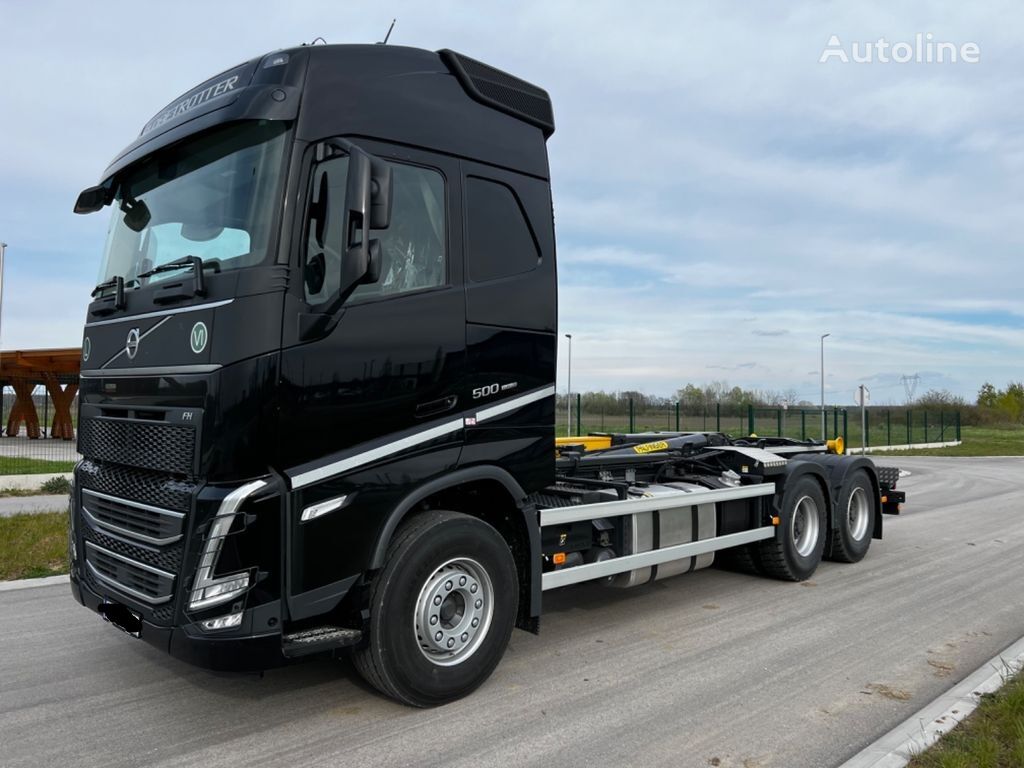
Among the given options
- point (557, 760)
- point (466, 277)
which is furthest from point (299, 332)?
point (557, 760)

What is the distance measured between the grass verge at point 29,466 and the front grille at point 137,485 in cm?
1429

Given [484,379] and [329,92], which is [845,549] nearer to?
[484,379]

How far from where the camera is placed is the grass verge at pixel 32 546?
741 cm

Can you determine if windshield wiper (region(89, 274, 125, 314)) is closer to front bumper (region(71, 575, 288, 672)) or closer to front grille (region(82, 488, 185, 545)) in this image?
front grille (region(82, 488, 185, 545))

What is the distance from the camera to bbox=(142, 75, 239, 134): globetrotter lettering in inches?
162

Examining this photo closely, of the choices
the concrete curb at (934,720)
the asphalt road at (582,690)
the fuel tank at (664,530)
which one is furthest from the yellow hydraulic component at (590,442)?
the concrete curb at (934,720)

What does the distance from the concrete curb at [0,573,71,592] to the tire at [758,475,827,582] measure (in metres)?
6.49

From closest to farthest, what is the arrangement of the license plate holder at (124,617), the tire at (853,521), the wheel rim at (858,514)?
the license plate holder at (124,617), the tire at (853,521), the wheel rim at (858,514)

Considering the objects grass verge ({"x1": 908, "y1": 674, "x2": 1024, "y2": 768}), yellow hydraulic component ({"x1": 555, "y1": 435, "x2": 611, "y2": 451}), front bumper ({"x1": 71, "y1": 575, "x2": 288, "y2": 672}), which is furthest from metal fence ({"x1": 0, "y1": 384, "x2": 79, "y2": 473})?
grass verge ({"x1": 908, "y1": 674, "x2": 1024, "y2": 768})

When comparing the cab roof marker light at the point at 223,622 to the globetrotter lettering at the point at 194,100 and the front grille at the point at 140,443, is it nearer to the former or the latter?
the front grille at the point at 140,443

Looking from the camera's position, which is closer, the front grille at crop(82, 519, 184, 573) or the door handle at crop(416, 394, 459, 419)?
the front grille at crop(82, 519, 184, 573)

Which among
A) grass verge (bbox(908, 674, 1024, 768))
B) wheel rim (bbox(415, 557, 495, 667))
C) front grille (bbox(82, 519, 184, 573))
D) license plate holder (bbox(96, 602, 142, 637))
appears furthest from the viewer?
wheel rim (bbox(415, 557, 495, 667))

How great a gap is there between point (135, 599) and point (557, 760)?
2228 millimetres

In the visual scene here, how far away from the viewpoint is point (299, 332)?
146 inches
